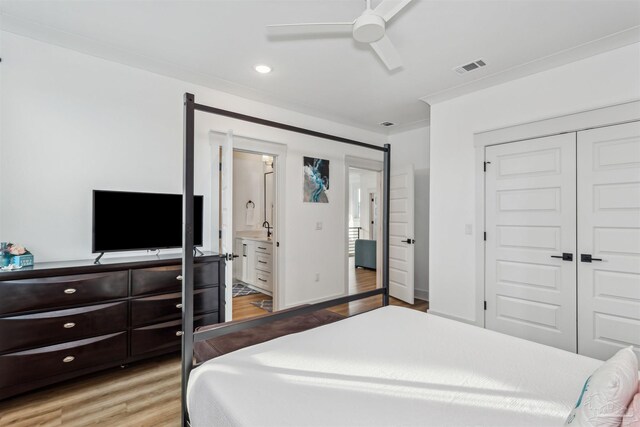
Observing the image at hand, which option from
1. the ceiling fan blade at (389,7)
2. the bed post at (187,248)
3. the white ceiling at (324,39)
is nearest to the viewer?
the bed post at (187,248)

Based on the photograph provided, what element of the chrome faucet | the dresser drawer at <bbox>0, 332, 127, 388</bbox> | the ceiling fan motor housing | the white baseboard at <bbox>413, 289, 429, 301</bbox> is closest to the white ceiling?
the ceiling fan motor housing

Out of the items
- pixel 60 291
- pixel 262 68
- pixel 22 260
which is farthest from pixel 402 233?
pixel 22 260

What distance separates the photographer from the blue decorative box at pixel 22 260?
7.00ft

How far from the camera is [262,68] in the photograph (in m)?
2.98

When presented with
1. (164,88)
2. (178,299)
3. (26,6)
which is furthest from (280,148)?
(26,6)

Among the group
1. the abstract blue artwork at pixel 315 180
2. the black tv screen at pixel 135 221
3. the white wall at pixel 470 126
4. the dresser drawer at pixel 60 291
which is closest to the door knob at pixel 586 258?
the white wall at pixel 470 126

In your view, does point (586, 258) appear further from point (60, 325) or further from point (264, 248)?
point (60, 325)

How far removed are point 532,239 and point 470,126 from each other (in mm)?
1342

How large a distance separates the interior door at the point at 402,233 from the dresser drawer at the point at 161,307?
2790 mm

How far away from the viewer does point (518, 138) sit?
3051mm

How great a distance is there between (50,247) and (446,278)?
381cm

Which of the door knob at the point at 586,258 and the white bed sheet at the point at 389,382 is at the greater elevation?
the door knob at the point at 586,258

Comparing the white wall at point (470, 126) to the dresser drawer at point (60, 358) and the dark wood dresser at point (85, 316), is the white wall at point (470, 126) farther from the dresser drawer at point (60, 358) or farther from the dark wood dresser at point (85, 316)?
the dresser drawer at point (60, 358)

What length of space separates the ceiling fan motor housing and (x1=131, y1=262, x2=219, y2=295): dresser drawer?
2.24 meters
